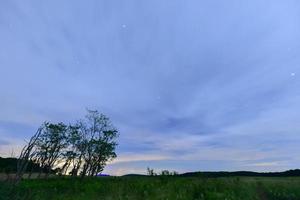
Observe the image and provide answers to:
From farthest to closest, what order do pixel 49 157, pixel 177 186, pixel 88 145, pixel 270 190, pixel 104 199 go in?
pixel 88 145
pixel 49 157
pixel 177 186
pixel 270 190
pixel 104 199

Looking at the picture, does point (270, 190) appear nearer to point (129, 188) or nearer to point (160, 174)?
point (129, 188)

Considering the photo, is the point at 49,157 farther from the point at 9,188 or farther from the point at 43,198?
the point at 9,188

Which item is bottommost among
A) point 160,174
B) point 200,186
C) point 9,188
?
point 9,188

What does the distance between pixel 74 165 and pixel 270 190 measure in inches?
2076

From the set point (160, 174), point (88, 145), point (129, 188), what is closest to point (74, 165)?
point (88, 145)

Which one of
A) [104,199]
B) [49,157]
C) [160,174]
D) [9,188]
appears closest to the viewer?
[9,188]

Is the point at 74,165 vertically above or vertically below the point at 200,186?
above

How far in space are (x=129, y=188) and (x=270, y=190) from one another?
723cm

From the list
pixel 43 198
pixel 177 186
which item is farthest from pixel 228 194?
pixel 43 198

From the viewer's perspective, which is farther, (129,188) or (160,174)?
(160,174)

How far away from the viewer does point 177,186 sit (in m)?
15.9

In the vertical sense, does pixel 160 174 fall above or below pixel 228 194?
above

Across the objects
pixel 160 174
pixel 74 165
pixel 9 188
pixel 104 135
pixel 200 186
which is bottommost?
pixel 9 188

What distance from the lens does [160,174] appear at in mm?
21672
